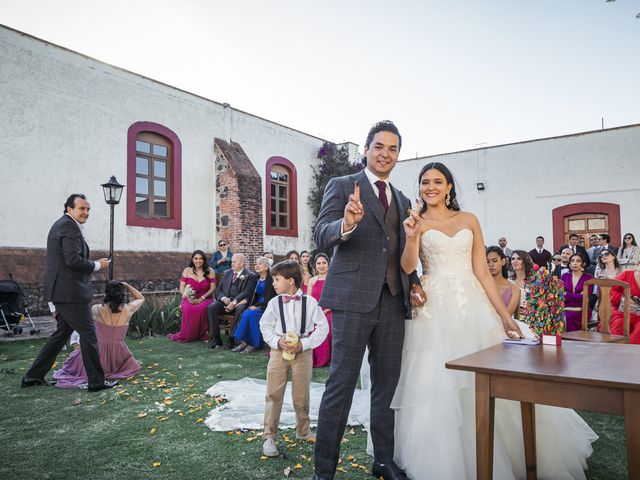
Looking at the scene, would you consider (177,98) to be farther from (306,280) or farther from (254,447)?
(254,447)

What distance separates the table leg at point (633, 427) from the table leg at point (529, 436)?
3.12ft

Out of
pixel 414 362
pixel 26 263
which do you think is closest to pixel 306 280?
pixel 414 362

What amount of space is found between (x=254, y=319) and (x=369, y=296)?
5247 mm

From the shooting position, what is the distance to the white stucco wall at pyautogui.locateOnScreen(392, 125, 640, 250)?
46.0 ft

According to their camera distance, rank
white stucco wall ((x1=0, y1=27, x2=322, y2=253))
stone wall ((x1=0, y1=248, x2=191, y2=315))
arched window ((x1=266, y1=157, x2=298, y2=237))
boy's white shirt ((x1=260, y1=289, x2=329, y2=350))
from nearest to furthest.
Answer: boy's white shirt ((x1=260, y1=289, x2=329, y2=350)) → stone wall ((x1=0, y1=248, x2=191, y2=315)) → white stucco wall ((x1=0, y1=27, x2=322, y2=253)) → arched window ((x1=266, y1=157, x2=298, y2=237))

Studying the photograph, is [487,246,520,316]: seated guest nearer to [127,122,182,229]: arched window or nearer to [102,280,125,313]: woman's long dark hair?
[102,280,125,313]: woman's long dark hair

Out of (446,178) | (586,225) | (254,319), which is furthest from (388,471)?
(586,225)

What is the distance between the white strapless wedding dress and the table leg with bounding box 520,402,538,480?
10 centimetres

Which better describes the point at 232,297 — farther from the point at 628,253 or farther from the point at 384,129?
the point at 628,253

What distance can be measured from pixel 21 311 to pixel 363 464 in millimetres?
6969

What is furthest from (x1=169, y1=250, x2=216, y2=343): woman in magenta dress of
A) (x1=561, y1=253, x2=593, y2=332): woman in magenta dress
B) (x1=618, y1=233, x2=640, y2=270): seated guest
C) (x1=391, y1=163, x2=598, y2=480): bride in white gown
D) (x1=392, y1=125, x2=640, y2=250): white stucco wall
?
(x1=392, y1=125, x2=640, y2=250): white stucco wall

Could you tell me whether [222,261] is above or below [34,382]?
above

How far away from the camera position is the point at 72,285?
508cm

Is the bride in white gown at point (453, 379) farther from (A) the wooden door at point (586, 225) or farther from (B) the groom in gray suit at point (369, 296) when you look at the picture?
(A) the wooden door at point (586, 225)
